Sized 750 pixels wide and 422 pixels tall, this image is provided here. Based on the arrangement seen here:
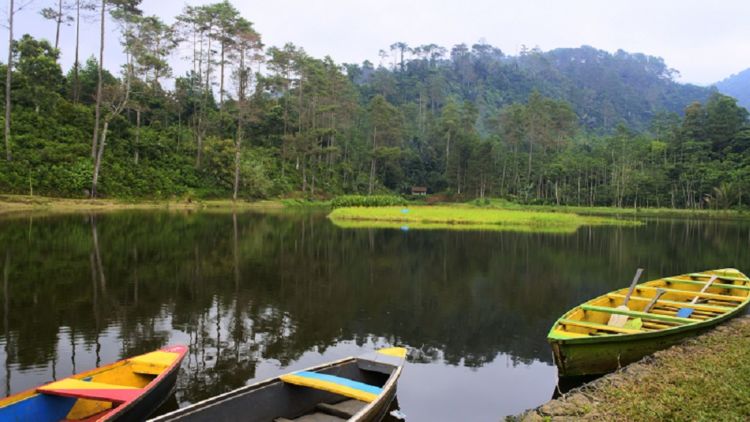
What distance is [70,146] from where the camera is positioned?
3809 cm

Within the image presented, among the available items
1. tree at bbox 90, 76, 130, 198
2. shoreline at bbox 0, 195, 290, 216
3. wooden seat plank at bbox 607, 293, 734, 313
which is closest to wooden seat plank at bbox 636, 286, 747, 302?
wooden seat plank at bbox 607, 293, 734, 313

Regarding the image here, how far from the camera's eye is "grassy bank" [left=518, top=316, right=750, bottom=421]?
5.22 m

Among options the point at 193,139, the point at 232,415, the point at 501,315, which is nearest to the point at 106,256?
the point at 501,315

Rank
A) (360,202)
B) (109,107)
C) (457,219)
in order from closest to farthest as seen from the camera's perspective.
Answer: (457,219) → (109,107) → (360,202)

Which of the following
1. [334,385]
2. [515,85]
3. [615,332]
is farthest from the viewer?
[515,85]

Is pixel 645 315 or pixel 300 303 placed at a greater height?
pixel 645 315

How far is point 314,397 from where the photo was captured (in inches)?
234

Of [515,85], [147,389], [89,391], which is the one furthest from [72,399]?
[515,85]

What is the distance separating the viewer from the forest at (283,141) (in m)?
39.2

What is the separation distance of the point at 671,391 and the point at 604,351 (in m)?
1.49

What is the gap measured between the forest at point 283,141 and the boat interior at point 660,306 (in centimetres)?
3534

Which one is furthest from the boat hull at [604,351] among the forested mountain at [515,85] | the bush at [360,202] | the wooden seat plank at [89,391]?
the forested mountain at [515,85]

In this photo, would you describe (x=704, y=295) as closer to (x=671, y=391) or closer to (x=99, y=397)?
(x=671, y=391)

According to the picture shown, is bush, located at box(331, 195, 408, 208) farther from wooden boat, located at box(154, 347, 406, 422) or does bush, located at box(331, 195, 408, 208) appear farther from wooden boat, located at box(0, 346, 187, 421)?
wooden boat, located at box(0, 346, 187, 421)
